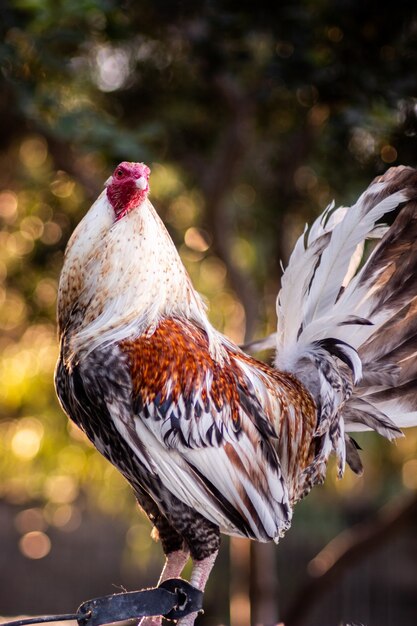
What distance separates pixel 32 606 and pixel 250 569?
5.75 meters

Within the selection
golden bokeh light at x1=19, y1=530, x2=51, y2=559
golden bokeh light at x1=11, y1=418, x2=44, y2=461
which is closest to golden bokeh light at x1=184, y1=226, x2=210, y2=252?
golden bokeh light at x1=11, y1=418, x2=44, y2=461

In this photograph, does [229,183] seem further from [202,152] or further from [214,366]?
[214,366]

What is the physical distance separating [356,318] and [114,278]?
691 mm

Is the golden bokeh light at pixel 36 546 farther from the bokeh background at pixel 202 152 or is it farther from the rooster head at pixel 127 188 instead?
the rooster head at pixel 127 188

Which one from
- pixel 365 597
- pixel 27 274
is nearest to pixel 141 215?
pixel 27 274

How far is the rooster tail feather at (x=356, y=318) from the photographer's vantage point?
98.7 inches

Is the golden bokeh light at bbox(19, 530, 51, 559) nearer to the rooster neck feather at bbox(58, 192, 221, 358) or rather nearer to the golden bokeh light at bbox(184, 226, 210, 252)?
the golden bokeh light at bbox(184, 226, 210, 252)

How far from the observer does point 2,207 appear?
6.32 metres

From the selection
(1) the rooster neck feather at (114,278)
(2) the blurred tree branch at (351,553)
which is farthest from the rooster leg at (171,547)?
(2) the blurred tree branch at (351,553)

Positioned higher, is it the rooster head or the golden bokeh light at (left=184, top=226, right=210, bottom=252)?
the rooster head

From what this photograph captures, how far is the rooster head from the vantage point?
7.77 feet

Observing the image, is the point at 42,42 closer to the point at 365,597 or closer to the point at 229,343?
the point at 229,343

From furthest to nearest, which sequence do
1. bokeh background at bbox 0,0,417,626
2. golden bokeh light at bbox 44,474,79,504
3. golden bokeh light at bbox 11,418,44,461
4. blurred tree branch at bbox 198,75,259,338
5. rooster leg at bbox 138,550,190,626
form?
golden bokeh light at bbox 44,474,79,504
golden bokeh light at bbox 11,418,44,461
blurred tree branch at bbox 198,75,259,338
bokeh background at bbox 0,0,417,626
rooster leg at bbox 138,550,190,626

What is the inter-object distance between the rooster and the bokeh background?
147 cm
